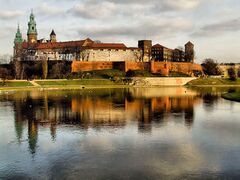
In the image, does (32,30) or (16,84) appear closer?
(16,84)

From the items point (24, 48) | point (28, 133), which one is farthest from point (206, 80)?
point (28, 133)

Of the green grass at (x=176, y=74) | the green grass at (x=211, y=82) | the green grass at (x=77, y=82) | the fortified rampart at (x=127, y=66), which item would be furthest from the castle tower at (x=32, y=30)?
the green grass at (x=211, y=82)

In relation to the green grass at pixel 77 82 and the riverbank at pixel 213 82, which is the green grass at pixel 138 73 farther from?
the riverbank at pixel 213 82

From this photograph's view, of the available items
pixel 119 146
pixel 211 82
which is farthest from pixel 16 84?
pixel 119 146

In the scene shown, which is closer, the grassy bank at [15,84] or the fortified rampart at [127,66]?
the grassy bank at [15,84]

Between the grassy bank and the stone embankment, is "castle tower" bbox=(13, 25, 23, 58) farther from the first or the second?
the grassy bank

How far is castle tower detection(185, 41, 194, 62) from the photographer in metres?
106

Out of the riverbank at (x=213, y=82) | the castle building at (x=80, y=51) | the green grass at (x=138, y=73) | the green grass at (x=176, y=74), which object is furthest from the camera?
the castle building at (x=80, y=51)

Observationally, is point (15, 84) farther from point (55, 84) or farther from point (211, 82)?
point (211, 82)

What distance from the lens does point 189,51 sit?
352 ft

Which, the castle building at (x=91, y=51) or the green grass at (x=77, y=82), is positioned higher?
the castle building at (x=91, y=51)

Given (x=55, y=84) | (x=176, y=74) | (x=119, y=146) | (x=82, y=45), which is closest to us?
(x=119, y=146)

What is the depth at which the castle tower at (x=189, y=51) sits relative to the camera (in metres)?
106

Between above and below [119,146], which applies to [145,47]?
above
